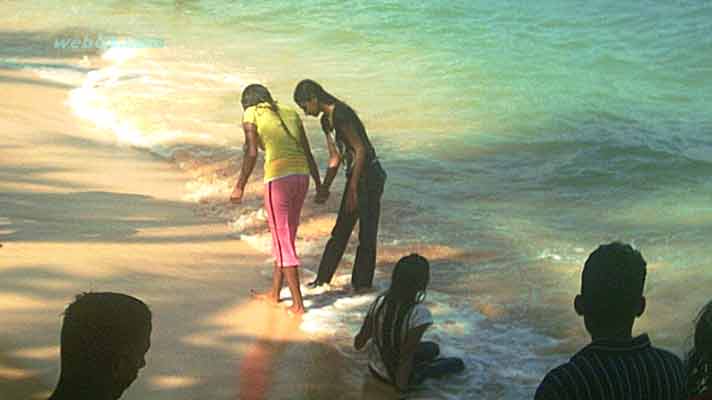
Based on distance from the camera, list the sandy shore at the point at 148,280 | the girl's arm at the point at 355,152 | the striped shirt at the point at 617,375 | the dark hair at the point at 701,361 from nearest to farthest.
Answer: the striped shirt at the point at 617,375 → the dark hair at the point at 701,361 → the sandy shore at the point at 148,280 → the girl's arm at the point at 355,152

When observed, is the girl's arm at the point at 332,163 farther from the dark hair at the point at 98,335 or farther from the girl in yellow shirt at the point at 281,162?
the dark hair at the point at 98,335

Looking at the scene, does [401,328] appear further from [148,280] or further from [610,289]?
[610,289]

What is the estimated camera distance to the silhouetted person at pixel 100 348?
320cm

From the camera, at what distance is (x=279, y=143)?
7918 mm

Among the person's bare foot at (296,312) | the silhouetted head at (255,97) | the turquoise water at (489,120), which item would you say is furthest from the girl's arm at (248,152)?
the turquoise water at (489,120)

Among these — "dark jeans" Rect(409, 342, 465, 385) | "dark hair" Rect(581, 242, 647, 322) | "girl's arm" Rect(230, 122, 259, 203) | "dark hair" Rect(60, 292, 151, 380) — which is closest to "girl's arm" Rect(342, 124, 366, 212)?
"girl's arm" Rect(230, 122, 259, 203)

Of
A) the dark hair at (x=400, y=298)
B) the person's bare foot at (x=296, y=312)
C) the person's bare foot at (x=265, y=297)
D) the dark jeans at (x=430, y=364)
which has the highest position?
the dark hair at (x=400, y=298)

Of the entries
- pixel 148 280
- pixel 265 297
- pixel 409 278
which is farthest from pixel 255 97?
pixel 409 278

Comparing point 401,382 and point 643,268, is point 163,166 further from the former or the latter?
point 643,268

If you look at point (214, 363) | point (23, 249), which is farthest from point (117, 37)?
point (214, 363)

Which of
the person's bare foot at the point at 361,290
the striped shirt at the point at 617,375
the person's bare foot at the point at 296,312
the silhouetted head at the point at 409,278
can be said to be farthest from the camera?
the person's bare foot at the point at 361,290

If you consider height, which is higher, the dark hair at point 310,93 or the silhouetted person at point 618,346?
the dark hair at point 310,93

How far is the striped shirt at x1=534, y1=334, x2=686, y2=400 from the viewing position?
343 cm

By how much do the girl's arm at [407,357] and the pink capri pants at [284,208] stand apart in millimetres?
1495
